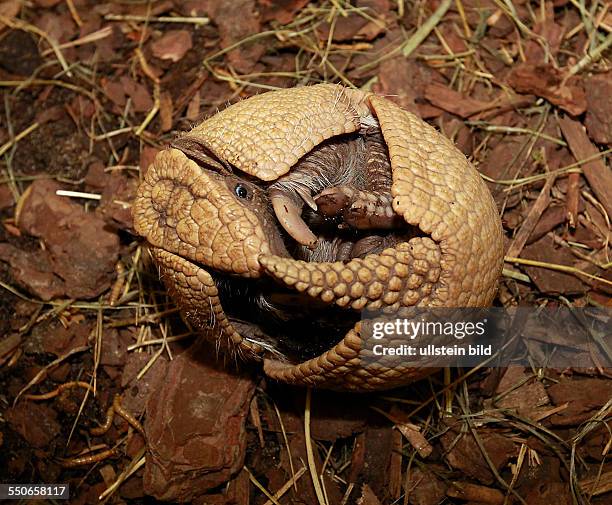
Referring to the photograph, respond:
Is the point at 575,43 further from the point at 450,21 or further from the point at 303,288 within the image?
the point at 303,288

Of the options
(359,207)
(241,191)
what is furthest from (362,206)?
(241,191)

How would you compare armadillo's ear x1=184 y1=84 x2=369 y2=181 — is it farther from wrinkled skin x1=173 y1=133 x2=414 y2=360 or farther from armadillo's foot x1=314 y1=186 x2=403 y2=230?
armadillo's foot x1=314 y1=186 x2=403 y2=230

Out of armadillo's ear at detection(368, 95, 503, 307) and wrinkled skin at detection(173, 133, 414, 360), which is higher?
armadillo's ear at detection(368, 95, 503, 307)

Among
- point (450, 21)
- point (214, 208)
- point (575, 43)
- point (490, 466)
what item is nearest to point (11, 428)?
point (214, 208)

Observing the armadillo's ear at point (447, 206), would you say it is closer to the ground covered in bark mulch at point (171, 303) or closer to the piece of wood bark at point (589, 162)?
the ground covered in bark mulch at point (171, 303)

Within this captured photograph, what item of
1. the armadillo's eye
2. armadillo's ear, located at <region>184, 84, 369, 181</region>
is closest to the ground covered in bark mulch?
armadillo's ear, located at <region>184, 84, 369, 181</region>

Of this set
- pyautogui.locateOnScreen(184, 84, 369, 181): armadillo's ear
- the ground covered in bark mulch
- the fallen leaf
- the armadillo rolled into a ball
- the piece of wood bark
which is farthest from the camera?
the fallen leaf

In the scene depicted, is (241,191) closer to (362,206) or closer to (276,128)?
(276,128)
